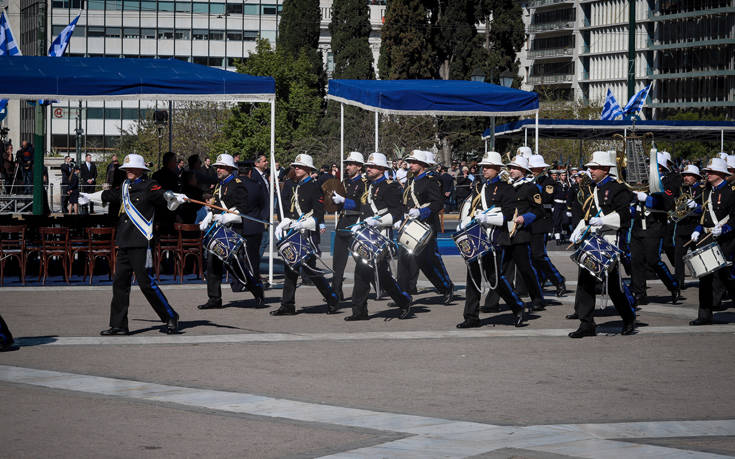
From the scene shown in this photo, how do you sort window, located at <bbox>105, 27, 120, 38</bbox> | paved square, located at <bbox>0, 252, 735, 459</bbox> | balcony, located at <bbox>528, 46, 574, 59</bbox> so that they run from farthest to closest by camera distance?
balcony, located at <bbox>528, 46, 574, 59</bbox> < window, located at <bbox>105, 27, 120, 38</bbox> < paved square, located at <bbox>0, 252, 735, 459</bbox>

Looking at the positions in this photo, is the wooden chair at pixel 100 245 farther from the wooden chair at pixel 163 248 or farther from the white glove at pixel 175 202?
the white glove at pixel 175 202

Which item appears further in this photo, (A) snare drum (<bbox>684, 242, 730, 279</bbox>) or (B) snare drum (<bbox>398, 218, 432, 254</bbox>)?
(B) snare drum (<bbox>398, 218, 432, 254</bbox>)

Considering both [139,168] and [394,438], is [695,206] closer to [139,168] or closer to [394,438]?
[139,168]

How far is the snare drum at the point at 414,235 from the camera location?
49.8 feet

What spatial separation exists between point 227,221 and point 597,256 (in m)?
5.30

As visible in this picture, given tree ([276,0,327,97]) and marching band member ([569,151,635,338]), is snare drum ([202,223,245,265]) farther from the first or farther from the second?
tree ([276,0,327,97])

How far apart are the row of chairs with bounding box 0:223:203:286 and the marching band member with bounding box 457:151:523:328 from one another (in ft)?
20.5

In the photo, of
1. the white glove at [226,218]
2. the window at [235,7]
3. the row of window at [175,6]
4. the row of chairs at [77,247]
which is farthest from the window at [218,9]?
the white glove at [226,218]

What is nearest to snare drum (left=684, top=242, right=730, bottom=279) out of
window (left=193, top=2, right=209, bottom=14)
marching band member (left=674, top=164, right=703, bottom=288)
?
marching band member (left=674, top=164, right=703, bottom=288)

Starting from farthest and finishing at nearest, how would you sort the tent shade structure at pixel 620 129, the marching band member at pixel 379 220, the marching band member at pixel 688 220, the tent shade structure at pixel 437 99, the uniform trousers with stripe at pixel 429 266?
1. the tent shade structure at pixel 620 129
2. the tent shade structure at pixel 437 99
3. the marching band member at pixel 688 220
4. the uniform trousers with stripe at pixel 429 266
5. the marching band member at pixel 379 220

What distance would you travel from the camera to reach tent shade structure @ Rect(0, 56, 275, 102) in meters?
18.7

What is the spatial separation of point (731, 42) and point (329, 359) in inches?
3940

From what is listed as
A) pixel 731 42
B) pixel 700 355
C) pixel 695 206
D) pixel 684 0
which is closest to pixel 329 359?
pixel 700 355

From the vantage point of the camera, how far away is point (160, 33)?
10919 centimetres
